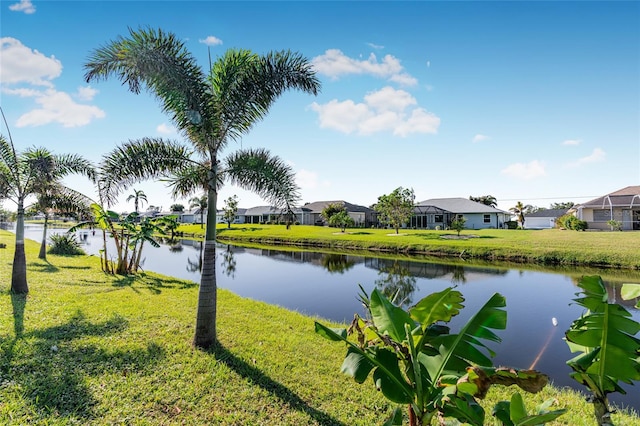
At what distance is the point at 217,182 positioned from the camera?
6551 mm

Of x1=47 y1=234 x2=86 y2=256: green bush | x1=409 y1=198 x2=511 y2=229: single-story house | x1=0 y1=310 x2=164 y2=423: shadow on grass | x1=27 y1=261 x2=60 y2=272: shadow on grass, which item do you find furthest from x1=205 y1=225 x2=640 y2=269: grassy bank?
x1=0 y1=310 x2=164 y2=423: shadow on grass

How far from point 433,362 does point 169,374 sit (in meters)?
4.26

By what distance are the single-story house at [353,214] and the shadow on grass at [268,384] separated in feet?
153

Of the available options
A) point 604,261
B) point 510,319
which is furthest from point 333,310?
point 604,261

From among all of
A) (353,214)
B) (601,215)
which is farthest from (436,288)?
(353,214)

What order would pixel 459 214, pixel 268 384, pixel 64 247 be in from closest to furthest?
pixel 268 384, pixel 64 247, pixel 459 214

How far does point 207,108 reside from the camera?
6184mm

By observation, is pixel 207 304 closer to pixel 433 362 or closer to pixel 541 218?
pixel 433 362

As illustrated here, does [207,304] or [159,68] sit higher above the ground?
[159,68]

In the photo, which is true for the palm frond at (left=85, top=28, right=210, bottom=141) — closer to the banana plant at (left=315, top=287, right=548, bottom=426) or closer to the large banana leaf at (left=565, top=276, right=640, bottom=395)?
the banana plant at (left=315, top=287, right=548, bottom=426)

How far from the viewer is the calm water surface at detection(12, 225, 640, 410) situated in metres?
7.39

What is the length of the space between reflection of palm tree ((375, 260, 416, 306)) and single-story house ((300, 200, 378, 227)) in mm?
32786

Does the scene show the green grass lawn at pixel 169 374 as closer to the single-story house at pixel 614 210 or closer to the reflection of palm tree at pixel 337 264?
the reflection of palm tree at pixel 337 264

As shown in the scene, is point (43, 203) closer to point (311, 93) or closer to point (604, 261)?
point (311, 93)
